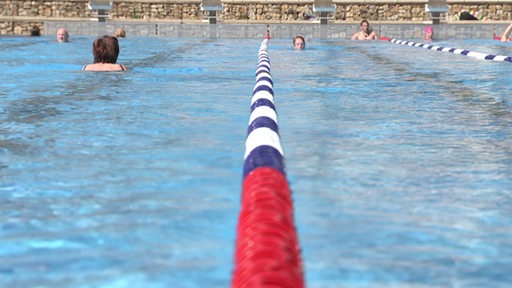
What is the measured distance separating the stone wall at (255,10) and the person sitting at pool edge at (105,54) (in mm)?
17721

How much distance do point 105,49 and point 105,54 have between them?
0.20ft

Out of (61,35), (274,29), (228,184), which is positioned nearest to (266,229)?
(228,184)

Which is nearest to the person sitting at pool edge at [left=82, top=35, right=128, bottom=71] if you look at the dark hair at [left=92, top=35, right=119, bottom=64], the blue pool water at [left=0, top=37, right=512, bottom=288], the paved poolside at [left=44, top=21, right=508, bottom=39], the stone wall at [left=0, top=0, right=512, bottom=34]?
the dark hair at [left=92, top=35, right=119, bottom=64]

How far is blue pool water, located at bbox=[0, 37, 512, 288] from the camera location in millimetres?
2580

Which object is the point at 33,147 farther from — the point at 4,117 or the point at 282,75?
the point at 282,75

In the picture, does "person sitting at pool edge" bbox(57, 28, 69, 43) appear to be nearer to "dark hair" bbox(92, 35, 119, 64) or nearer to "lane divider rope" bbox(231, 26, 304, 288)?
"dark hair" bbox(92, 35, 119, 64)

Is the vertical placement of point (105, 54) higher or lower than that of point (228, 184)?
higher

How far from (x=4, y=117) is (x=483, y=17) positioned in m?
24.4

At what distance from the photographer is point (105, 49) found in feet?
32.0

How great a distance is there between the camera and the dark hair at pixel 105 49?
966 cm

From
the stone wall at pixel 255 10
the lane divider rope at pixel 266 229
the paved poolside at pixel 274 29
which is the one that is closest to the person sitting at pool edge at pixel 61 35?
the paved poolside at pixel 274 29

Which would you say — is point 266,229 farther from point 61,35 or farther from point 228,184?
point 61,35

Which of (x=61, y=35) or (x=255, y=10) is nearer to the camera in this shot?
(x=61, y=35)

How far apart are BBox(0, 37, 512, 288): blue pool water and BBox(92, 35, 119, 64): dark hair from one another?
1.66m
